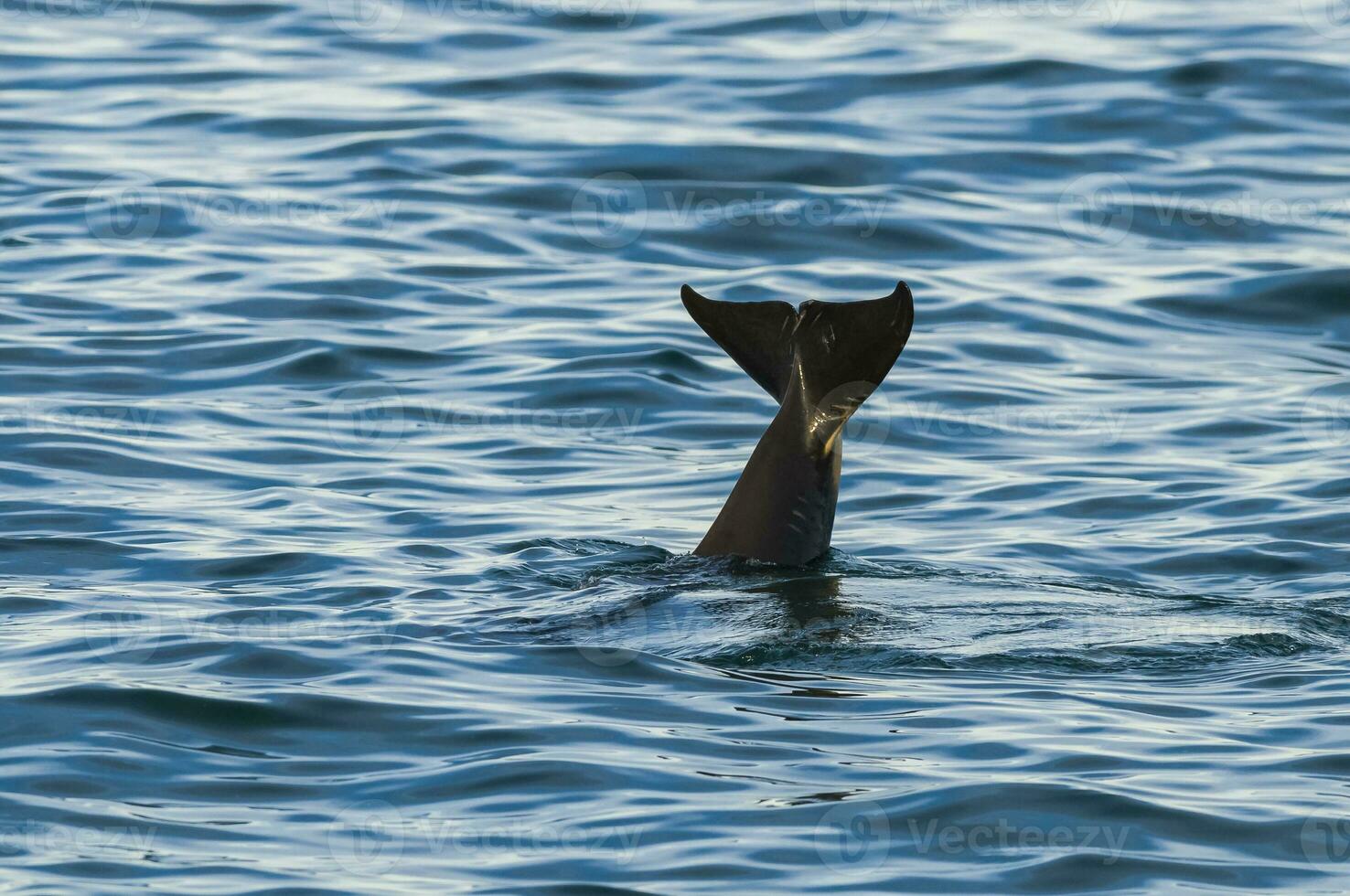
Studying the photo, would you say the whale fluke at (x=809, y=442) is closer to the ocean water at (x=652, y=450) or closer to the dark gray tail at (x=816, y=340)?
the dark gray tail at (x=816, y=340)

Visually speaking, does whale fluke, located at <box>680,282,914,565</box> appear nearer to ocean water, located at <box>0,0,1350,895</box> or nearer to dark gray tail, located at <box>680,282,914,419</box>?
dark gray tail, located at <box>680,282,914,419</box>

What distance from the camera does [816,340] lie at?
10180 millimetres

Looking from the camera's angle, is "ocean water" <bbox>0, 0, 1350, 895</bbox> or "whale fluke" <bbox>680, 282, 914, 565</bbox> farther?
"whale fluke" <bbox>680, 282, 914, 565</bbox>

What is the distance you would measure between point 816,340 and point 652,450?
3321 millimetres

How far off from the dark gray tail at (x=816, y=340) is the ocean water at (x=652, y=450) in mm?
893

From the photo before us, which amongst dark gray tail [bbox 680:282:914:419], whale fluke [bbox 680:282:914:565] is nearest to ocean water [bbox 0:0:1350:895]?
whale fluke [bbox 680:282:914:565]

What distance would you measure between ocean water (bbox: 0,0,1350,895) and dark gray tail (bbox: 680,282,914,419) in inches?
35.2

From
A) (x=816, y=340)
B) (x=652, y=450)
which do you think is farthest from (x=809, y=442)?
(x=652, y=450)

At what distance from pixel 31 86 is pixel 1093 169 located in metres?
10.9

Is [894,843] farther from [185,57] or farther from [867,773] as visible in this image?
[185,57]

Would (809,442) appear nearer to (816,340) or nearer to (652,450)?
(816,340)

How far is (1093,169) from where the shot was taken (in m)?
19.3

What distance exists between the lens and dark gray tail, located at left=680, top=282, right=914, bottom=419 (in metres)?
9.95

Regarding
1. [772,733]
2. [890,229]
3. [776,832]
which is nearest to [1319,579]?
[772,733]
